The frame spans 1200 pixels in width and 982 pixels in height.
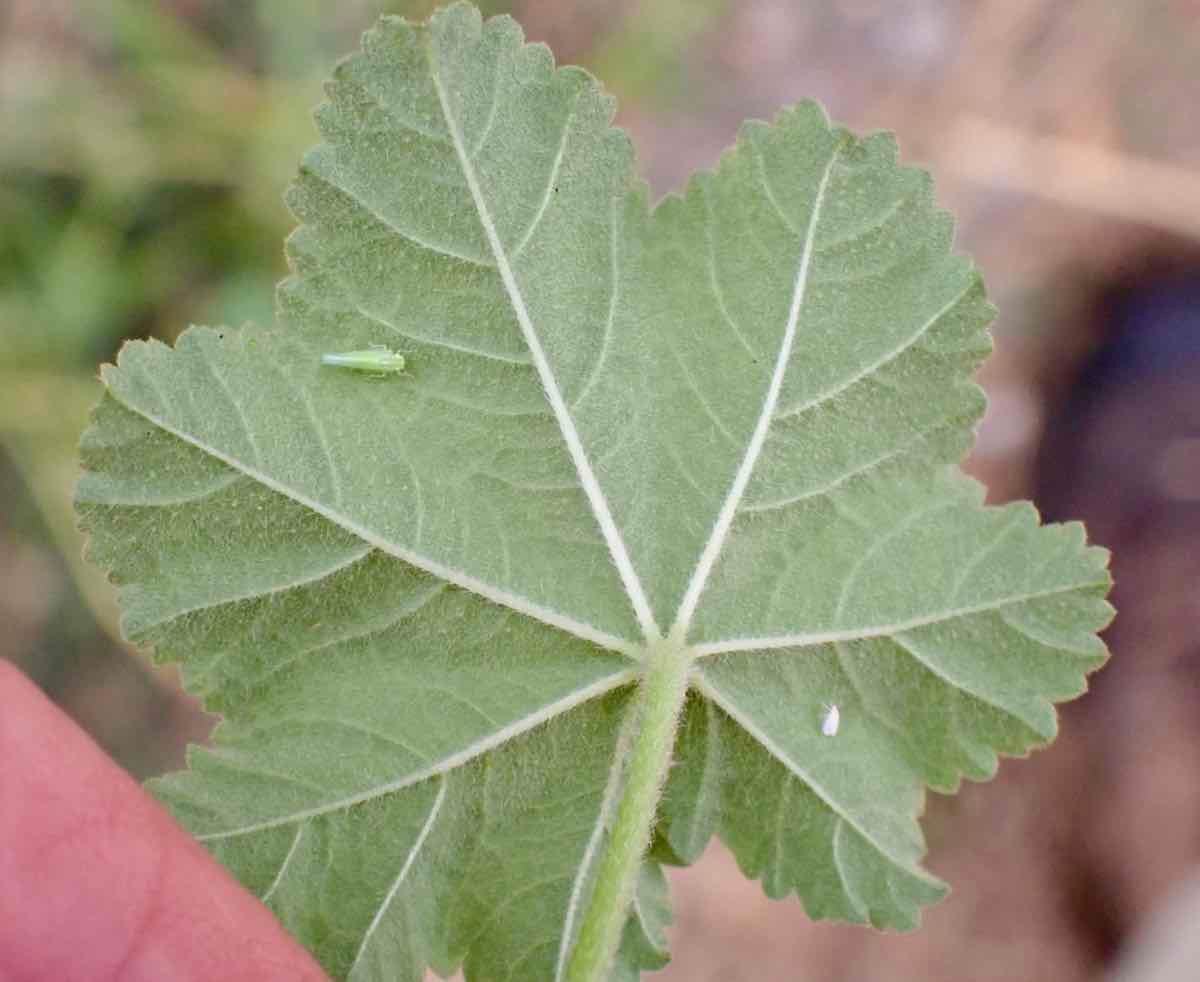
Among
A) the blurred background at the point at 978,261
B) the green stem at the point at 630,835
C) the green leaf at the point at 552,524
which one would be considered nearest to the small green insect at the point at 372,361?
the green leaf at the point at 552,524

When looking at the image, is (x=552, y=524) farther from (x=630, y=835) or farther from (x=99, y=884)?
(x=99, y=884)

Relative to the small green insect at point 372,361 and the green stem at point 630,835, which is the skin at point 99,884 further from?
the small green insect at point 372,361

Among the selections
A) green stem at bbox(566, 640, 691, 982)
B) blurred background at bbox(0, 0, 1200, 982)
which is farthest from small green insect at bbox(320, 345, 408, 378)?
blurred background at bbox(0, 0, 1200, 982)

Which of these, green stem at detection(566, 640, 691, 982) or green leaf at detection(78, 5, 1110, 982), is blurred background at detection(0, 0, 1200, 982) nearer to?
green leaf at detection(78, 5, 1110, 982)

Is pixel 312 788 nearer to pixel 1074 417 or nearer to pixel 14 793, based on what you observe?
pixel 14 793

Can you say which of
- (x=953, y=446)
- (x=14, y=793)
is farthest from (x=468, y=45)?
(x=14, y=793)

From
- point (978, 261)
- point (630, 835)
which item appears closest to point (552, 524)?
point (630, 835)
